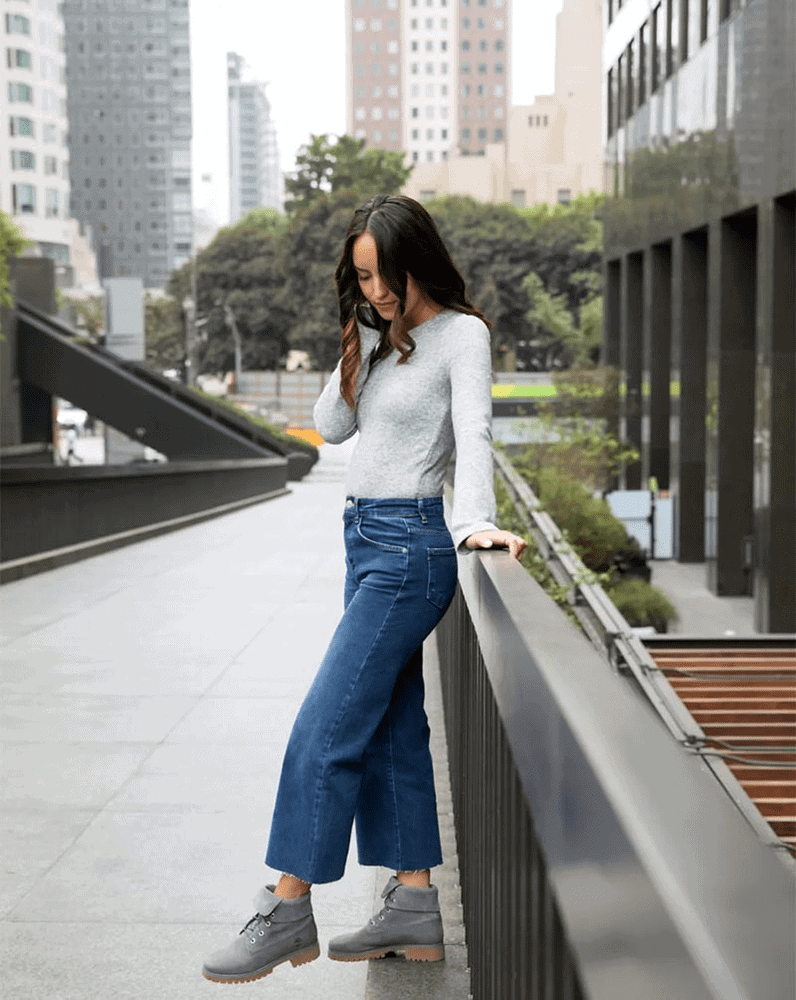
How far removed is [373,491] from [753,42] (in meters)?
23.4

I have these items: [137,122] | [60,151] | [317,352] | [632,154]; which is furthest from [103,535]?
[60,151]

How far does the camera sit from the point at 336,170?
105938mm

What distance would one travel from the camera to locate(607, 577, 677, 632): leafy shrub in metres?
29.9

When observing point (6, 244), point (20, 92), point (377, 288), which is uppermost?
point (20, 92)

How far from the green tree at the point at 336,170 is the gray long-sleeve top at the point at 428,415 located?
103 m

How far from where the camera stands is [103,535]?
679 inches

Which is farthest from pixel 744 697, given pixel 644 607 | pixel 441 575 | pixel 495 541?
pixel 495 541

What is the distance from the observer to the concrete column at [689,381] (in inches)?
1297

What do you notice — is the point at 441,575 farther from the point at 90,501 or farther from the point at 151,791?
the point at 90,501

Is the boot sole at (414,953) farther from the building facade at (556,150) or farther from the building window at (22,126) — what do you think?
the building facade at (556,150)

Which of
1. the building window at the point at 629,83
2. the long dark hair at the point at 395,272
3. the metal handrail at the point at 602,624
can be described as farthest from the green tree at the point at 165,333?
the long dark hair at the point at 395,272

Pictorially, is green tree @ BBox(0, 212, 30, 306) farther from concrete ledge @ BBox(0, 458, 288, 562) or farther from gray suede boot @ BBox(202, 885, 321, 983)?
gray suede boot @ BBox(202, 885, 321, 983)

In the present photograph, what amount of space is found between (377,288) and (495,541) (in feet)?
2.07

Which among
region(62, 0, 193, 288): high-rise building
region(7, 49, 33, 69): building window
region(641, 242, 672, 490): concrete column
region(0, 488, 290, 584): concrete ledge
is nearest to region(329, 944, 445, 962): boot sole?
region(0, 488, 290, 584): concrete ledge
